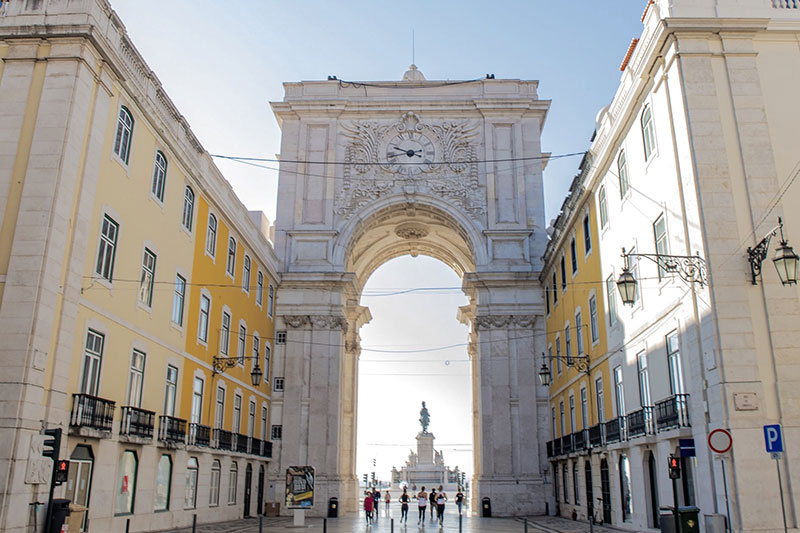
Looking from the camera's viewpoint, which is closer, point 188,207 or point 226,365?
point 188,207

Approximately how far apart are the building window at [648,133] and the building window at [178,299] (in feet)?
47.8

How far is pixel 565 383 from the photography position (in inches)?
1192

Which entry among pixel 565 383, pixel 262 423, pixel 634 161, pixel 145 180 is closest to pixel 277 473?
pixel 262 423

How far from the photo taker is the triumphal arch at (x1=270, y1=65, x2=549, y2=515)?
3538 centimetres

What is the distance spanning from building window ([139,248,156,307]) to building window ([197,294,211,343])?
420 cm

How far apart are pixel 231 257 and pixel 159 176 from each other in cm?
774

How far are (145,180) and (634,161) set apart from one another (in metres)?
13.8

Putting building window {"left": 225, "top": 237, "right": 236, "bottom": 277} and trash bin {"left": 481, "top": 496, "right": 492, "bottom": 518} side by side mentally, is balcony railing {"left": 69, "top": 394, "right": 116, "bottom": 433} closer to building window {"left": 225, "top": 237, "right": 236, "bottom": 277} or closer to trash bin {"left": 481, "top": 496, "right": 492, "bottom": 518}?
building window {"left": 225, "top": 237, "right": 236, "bottom": 277}

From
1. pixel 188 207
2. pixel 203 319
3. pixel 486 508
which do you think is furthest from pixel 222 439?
pixel 486 508

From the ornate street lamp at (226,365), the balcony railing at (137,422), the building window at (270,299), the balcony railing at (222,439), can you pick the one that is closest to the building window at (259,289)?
the building window at (270,299)

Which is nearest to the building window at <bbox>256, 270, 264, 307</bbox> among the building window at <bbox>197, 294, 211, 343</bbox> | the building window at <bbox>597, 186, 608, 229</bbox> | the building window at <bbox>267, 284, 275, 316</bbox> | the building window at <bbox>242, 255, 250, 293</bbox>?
the building window at <bbox>267, 284, 275, 316</bbox>

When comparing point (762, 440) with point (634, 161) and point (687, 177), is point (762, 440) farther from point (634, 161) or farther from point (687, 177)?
point (634, 161)

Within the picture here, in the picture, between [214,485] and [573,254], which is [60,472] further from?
[573,254]

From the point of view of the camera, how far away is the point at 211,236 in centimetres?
2611
